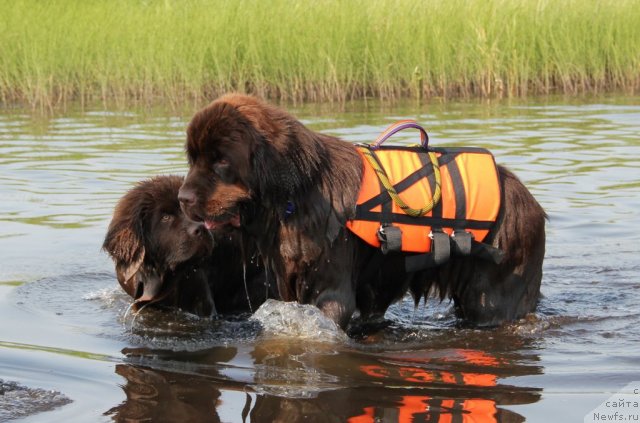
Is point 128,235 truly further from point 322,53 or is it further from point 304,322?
point 322,53

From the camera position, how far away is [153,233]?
6195 millimetres

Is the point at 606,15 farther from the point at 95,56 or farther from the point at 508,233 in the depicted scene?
the point at 508,233

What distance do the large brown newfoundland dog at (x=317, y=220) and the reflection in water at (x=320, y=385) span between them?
0.33m

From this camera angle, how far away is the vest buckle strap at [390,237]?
5.45 metres

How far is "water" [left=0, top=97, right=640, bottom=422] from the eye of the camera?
464cm

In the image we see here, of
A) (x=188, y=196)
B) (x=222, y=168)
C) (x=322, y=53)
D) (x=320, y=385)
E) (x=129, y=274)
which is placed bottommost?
(x=320, y=385)

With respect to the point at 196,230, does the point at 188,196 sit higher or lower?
higher

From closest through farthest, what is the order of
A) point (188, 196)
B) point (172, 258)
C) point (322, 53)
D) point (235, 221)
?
point (188, 196) < point (235, 221) < point (172, 258) < point (322, 53)

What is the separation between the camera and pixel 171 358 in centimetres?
557

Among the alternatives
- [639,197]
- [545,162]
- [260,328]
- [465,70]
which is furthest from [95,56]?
[260,328]

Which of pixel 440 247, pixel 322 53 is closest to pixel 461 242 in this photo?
pixel 440 247

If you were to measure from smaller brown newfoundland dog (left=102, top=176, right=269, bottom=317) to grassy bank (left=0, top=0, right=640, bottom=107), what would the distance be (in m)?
9.05

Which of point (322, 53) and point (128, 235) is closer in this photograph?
point (128, 235)

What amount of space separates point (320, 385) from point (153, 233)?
5.70 ft
